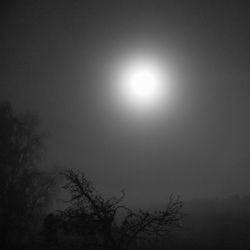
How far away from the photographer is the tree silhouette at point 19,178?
20016 mm

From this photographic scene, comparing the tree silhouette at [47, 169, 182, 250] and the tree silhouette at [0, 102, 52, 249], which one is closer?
the tree silhouette at [47, 169, 182, 250]

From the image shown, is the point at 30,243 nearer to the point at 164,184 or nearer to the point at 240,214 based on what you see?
the point at 240,214

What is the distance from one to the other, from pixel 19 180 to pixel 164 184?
118 m

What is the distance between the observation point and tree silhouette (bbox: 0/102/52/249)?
788 inches

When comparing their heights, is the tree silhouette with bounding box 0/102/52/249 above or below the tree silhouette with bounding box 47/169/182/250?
above

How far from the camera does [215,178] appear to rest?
401ft

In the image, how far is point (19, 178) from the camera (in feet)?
70.4

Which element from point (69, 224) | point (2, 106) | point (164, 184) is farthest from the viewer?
point (164, 184)

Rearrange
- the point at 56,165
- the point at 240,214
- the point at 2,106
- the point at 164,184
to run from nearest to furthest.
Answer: the point at 2,106 → the point at 56,165 → the point at 240,214 → the point at 164,184

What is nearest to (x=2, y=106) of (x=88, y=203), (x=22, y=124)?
(x=22, y=124)

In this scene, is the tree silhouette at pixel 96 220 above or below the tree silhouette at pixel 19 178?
below

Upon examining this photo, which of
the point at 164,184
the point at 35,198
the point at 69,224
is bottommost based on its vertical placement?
the point at 69,224

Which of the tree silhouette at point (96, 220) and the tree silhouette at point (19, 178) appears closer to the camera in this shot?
the tree silhouette at point (96, 220)

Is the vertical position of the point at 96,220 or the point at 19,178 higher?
the point at 19,178
